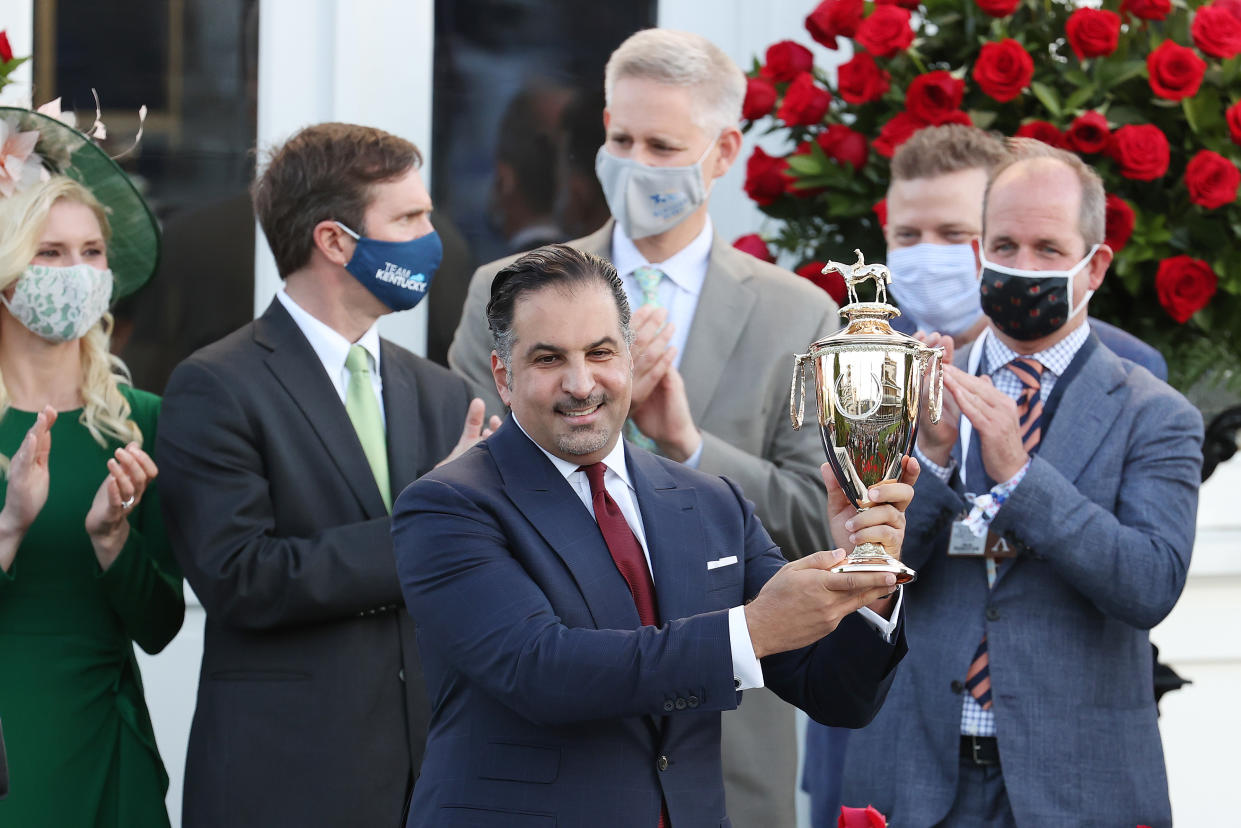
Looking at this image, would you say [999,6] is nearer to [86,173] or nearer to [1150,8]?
[1150,8]

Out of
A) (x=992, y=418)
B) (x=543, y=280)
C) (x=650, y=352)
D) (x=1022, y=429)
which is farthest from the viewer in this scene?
(x=1022, y=429)

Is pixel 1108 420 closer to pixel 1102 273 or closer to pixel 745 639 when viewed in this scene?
pixel 1102 273

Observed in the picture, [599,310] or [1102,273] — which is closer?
[599,310]

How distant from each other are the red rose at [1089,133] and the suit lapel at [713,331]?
2.99 feet

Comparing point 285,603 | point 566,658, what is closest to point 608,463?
point 566,658

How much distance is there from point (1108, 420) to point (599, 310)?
1.38 metres

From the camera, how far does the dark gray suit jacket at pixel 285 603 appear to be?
10.8 ft

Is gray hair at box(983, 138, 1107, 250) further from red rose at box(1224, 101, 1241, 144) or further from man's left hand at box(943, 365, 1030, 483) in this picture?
red rose at box(1224, 101, 1241, 144)

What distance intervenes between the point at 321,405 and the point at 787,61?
1.77 m

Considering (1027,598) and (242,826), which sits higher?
(1027,598)

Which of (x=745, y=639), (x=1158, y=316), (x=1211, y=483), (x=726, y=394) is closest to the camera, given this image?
(x=745, y=639)

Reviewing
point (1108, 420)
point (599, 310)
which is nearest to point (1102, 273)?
point (1108, 420)

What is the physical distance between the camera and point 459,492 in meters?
2.56

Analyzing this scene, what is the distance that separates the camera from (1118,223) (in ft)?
13.3
